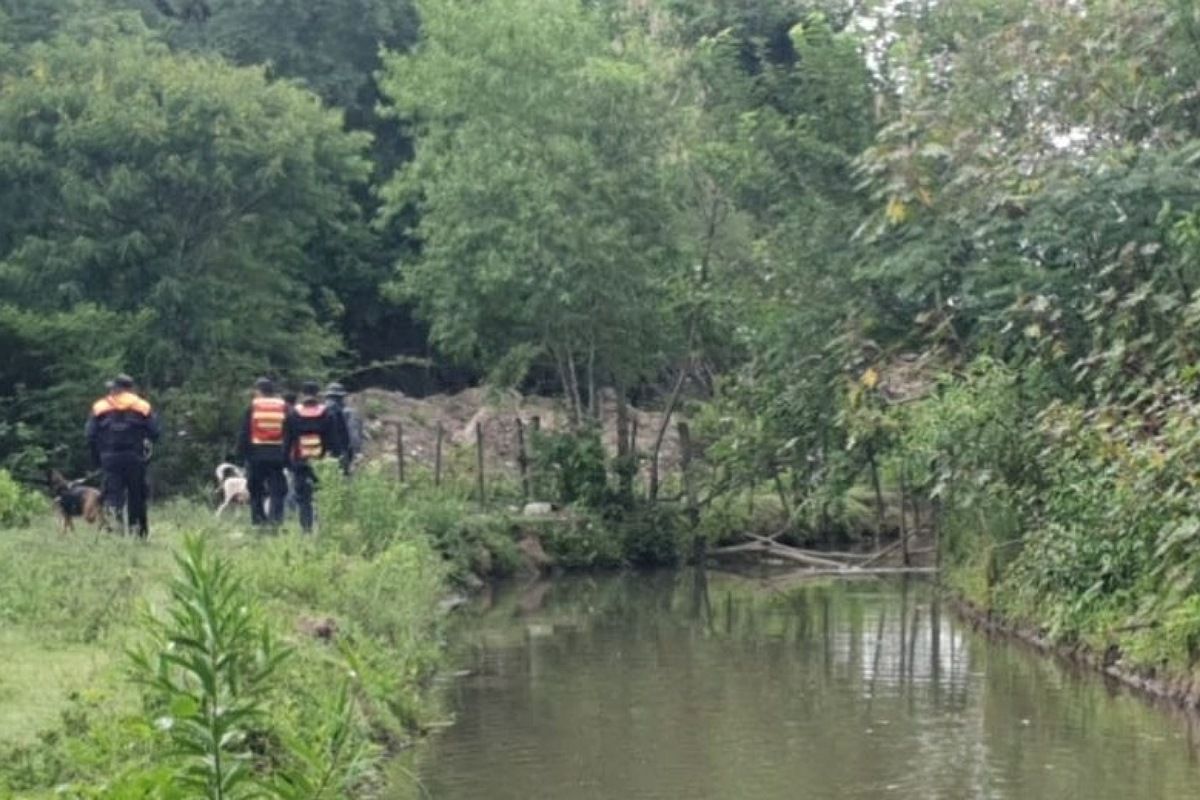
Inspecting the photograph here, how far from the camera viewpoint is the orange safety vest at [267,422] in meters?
21.5

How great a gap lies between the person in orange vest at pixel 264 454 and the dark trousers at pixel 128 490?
1.85 m

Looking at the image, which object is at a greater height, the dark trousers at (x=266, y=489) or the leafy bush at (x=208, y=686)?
the dark trousers at (x=266, y=489)

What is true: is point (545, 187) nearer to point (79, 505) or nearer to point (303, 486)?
point (303, 486)

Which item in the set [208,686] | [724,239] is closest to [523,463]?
[724,239]

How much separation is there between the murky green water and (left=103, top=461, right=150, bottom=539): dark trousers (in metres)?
3.46

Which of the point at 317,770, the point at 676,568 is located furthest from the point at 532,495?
the point at 317,770

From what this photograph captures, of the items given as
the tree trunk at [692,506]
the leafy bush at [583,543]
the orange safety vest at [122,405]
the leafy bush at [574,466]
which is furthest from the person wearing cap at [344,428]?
the tree trunk at [692,506]

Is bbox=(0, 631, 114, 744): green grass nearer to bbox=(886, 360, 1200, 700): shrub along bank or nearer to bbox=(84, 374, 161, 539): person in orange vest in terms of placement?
bbox=(84, 374, 161, 539): person in orange vest

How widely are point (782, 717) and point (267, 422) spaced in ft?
26.3

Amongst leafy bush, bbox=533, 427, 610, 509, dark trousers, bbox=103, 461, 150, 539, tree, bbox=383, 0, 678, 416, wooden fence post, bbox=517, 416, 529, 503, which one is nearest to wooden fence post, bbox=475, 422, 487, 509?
wooden fence post, bbox=517, 416, 529, 503

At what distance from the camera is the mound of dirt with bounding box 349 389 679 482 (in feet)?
113

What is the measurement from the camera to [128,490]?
19.8 meters

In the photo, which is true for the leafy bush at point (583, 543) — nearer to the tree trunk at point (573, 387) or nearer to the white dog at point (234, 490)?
the tree trunk at point (573, 387)

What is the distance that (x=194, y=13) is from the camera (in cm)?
4338
